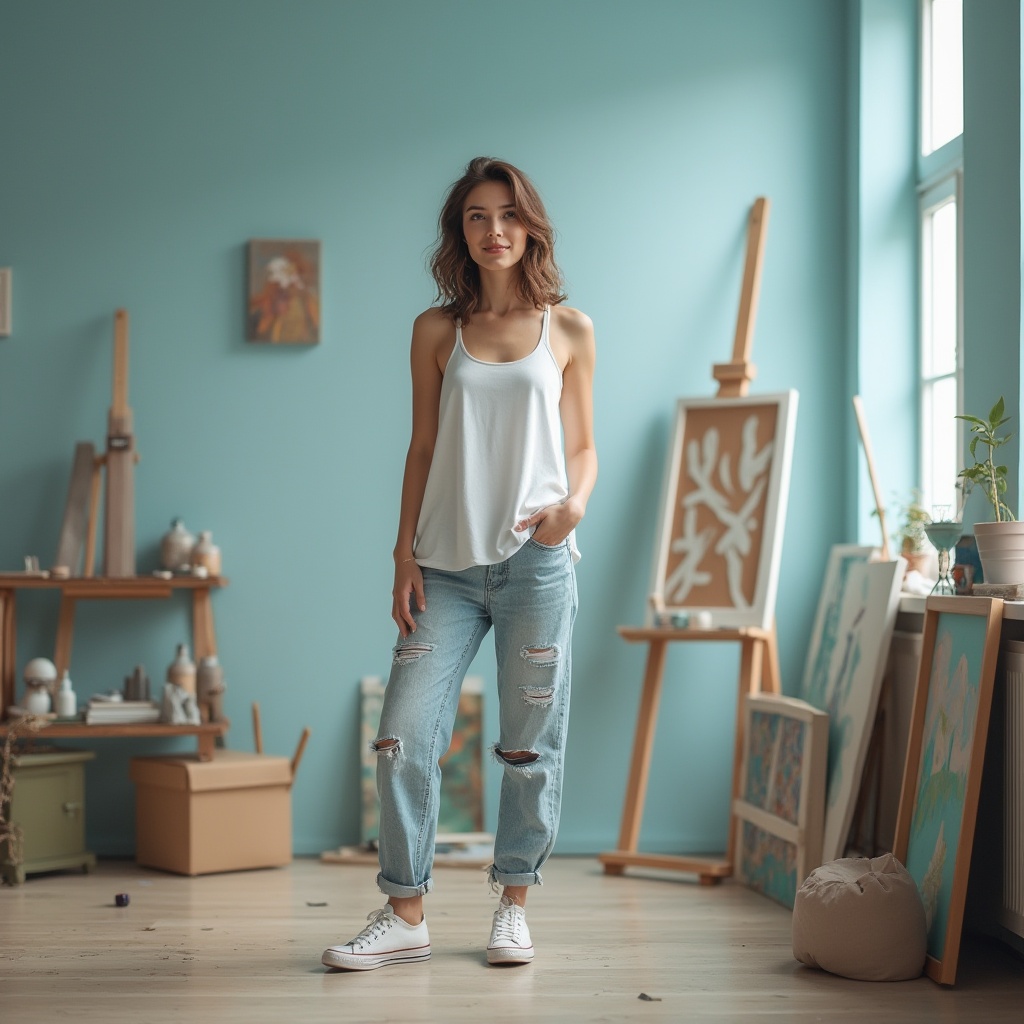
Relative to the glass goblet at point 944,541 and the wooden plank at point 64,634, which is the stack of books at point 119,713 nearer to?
the wooden plank at point 64,634

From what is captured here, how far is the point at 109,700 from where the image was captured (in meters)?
3.45

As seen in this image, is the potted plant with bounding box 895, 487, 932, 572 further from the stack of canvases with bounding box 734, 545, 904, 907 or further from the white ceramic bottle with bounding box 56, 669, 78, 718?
the white ceramic bottle with bounding box 56, 669, 78, 718

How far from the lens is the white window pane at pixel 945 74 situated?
11.4ft

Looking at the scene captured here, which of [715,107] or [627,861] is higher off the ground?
[715,107]

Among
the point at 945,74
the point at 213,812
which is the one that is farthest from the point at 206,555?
the point at 945,74

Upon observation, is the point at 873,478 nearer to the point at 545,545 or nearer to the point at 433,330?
the point at 545,545

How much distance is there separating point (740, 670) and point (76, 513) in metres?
1.93

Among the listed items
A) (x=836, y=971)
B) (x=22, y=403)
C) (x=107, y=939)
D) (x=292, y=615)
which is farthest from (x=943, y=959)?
(x=22, y=403)

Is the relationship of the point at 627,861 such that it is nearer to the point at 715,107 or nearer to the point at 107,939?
the point at 107,939

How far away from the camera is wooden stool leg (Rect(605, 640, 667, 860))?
347 centimetres

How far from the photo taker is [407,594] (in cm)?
238

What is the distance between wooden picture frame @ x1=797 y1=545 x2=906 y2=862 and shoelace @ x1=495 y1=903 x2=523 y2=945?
0.89 m

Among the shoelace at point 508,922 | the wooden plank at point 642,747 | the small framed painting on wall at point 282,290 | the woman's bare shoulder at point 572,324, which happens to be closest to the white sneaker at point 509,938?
the shoelace at point 508,922

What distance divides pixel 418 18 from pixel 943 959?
292 centimetres
